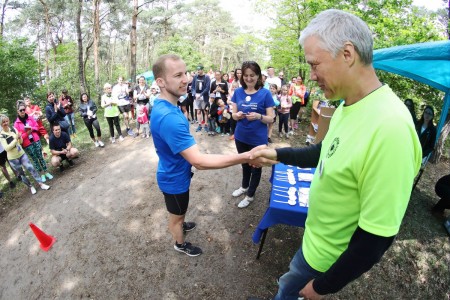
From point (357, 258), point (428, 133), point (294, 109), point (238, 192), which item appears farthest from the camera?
point (294, 109)

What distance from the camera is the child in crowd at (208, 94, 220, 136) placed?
7887 mm

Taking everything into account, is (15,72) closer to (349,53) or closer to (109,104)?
(109,104)

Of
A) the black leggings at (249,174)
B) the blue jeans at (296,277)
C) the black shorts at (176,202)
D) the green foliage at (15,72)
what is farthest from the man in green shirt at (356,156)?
the green foliage at (15,72)

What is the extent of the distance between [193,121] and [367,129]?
9211 mm

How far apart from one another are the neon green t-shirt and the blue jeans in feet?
1.24

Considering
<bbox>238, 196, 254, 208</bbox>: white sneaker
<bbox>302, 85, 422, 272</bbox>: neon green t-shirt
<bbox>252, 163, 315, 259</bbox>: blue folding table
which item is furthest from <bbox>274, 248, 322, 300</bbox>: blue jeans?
<bbox>238, 196, 254, 208</bbox>: white sneaker

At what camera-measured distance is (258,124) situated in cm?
367

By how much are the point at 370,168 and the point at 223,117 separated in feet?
23.5

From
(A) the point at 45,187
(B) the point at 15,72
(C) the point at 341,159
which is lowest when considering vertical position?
(A) the point at 45,187

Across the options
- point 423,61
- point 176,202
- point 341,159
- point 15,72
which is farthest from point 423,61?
point 15,72

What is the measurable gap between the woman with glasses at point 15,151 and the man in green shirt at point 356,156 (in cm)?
684

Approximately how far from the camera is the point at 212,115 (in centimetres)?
802

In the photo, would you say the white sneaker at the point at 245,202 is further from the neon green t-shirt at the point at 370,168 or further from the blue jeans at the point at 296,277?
the neon green t-shirt at the point at 370,168

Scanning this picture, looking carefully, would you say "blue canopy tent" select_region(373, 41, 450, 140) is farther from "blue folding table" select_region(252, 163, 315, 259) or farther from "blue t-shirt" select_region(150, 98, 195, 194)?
"blue t-shirt" select_region(150, 98, 195, 194)
